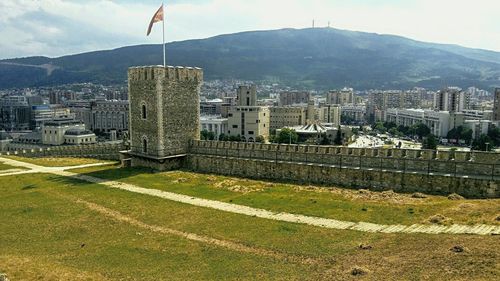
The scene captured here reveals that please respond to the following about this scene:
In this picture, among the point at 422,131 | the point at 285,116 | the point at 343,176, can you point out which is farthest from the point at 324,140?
the point at 343,176

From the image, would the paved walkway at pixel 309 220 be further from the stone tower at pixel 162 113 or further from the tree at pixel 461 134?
the tree at pixel 461 134

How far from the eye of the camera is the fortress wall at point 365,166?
26484 millimetres

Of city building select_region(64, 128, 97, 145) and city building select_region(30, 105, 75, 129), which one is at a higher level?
city building select_region(30, 105, 75, 129)

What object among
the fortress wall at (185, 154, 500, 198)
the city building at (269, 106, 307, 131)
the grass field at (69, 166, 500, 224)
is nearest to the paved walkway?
the grass field at (69, 166, 500, 224)

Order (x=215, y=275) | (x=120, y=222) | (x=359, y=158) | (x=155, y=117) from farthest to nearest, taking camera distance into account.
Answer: (x=155, y=117), (x=359, y=158), (x=120, y=222), (x=215, y=275)

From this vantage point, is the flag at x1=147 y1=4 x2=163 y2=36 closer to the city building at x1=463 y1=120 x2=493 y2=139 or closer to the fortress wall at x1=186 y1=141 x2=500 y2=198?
the fortress wall at x1=186 y1=141 x2=500 y2=198

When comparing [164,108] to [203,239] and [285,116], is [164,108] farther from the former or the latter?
[285,116]

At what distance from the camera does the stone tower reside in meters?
38.5

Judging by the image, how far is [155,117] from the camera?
38625mm

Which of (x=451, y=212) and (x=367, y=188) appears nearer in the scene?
(x=451, y=212)

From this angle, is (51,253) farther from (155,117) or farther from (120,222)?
(155,117)

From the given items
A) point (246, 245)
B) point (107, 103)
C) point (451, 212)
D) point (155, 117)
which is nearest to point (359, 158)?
point (451, 212)

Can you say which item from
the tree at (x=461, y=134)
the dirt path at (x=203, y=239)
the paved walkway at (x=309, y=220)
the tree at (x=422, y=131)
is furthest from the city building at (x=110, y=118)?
the dirt path at (x=203, y=239)

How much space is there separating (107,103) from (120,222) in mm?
172621
